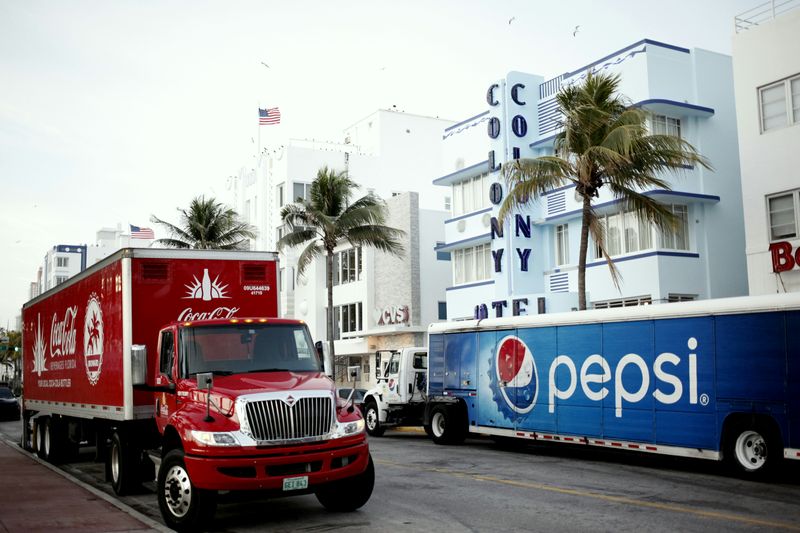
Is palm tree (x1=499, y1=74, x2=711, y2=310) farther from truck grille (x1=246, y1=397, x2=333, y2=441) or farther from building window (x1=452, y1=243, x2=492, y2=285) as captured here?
truck grille (x1=246, y1=397, x2=333, y2=441)

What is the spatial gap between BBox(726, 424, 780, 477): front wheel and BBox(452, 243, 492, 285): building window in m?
20.1

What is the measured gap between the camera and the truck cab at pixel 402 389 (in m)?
23.8

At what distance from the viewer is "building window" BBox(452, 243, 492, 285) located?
34.3m

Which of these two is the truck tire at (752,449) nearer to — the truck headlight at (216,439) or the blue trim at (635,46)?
the truck headlight at (216,439)

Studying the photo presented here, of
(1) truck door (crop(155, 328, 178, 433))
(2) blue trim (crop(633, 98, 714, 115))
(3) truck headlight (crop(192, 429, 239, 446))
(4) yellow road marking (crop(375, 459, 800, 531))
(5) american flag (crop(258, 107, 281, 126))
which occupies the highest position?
(5) american flag (crop(258, 107, 281, 126))

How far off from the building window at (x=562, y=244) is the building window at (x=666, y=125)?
5095 millimetres

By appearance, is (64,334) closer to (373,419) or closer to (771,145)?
(373,419)

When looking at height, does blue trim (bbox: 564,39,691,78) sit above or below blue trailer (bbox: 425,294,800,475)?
above

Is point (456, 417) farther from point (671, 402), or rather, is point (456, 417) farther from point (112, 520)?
point (112, 520)

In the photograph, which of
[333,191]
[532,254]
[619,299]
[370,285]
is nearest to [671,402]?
[619,299]

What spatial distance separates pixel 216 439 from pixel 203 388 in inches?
35.8

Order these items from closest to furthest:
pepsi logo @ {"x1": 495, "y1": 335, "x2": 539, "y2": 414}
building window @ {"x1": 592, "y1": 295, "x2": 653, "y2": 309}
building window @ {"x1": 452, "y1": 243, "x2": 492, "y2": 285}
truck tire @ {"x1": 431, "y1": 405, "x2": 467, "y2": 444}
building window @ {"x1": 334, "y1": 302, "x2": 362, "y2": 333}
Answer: pepsi logo @ {"x1": 495, "y1": 335, "x2": 539, "y2": 414}
truck tire @ {"x1": 431, "y1": 405, "x2": 467, "y2": 444}
building window @ {"x1": 592, "y1": 295, "x2": 653, "y2": 309}
building window @ {"x1": 452, "y1": 243, "x2": 492, "y2": 285}
building window @ {"x1": 334, "y1": 302, "x2": 362, "y2": 333}

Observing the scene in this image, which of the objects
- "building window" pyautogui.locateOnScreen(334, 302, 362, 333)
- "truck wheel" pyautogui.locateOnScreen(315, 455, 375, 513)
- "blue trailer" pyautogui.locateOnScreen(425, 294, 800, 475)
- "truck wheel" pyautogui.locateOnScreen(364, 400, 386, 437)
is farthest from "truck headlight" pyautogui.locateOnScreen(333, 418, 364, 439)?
"building window" pyautogui.locateOnScreen(334, 302, 362, 333)

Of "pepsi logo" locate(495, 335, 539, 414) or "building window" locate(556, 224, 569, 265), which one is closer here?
"pepsi logo" locate(495, 335, 539, 414)
